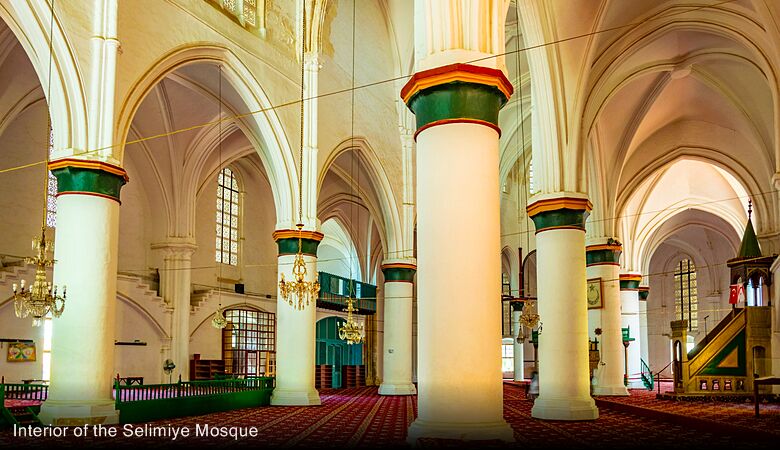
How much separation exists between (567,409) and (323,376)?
14.6 metres

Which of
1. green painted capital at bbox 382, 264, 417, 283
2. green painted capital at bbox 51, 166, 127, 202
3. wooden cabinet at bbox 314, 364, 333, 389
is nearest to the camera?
green painted capital at bbox 51, 166, 127, 202

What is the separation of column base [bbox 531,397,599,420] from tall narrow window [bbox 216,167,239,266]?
571 inches

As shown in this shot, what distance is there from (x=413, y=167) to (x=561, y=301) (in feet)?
34.8

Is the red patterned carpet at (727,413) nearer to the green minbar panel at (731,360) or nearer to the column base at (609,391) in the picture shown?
the column base at (609,391)

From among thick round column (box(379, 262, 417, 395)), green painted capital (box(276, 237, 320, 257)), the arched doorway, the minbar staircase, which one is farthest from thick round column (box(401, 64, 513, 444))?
the arched doorway

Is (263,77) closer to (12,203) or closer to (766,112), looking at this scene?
(12,203)

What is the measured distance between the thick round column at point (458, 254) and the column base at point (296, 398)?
9.03 meters

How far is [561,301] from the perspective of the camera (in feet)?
39.2

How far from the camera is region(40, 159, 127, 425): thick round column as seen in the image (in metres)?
10.7

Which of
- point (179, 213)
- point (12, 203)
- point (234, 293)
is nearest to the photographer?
point (12, 203)

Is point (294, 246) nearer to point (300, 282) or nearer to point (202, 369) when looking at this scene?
point (300, 282)

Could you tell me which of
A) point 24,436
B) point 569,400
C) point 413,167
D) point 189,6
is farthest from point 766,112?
point 24,436

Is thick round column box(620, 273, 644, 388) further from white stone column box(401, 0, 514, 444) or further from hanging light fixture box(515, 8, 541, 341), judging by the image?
white stone column box(401, 0, 514, 444)

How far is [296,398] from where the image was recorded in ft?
51.2
